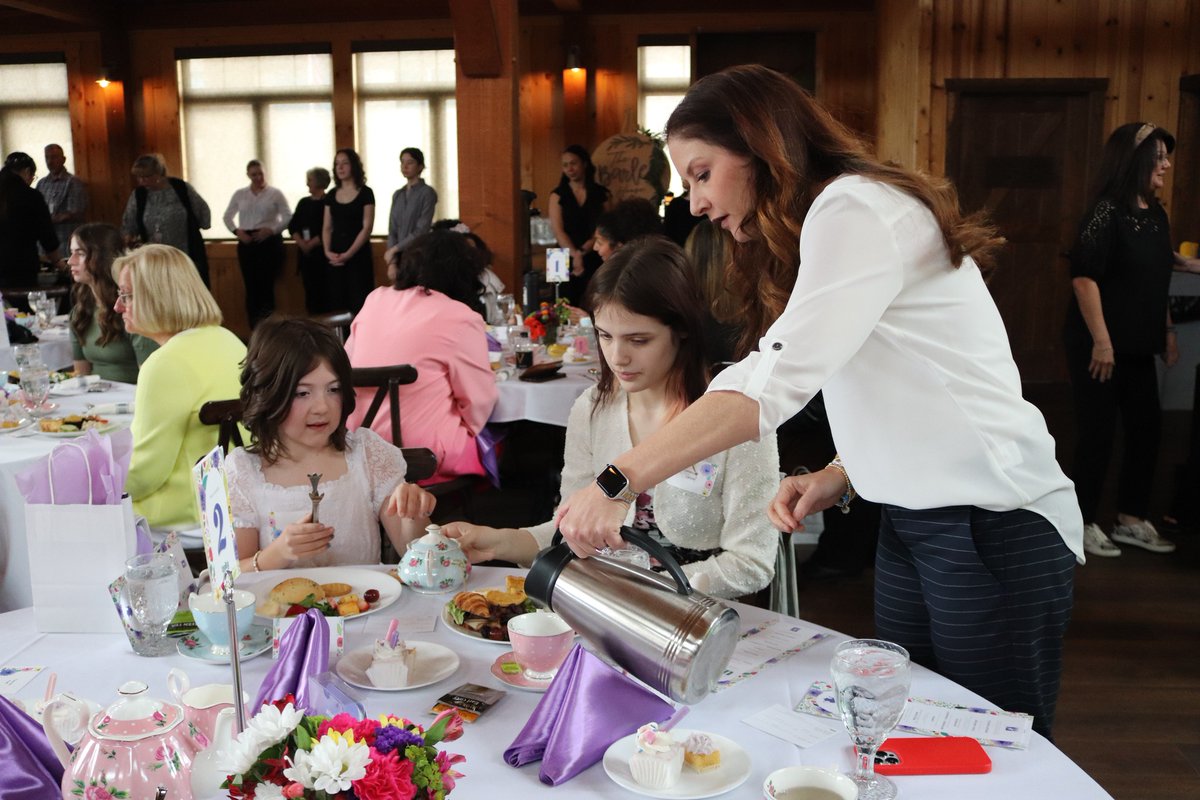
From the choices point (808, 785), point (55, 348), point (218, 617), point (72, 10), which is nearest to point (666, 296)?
point (218, 617)

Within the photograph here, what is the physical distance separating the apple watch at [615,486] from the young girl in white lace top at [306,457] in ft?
3.22

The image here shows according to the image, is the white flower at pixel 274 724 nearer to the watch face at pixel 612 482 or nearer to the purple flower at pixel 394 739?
the purple flower at pixel 394 739

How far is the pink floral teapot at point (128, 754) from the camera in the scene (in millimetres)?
1037

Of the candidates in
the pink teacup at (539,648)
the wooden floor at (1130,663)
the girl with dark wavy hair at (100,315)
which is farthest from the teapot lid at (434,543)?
the girl with dark wavy hair at (100,315)

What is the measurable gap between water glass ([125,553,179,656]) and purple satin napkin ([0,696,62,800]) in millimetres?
332

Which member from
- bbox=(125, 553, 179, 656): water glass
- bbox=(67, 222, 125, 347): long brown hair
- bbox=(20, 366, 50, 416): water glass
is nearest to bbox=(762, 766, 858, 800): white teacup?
bbox=(125, 553, 179, 656): water glass

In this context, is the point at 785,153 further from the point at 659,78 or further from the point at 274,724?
the point at 659,78

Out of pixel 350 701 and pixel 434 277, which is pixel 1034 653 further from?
pixel 434 277

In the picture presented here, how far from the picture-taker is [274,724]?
907 mm

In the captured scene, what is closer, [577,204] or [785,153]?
[785,153]

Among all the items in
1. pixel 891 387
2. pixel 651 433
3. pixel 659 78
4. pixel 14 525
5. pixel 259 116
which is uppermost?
pixel 659 78

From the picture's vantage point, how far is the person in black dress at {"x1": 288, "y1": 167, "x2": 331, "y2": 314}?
30.5 ft

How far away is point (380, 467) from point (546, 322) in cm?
260

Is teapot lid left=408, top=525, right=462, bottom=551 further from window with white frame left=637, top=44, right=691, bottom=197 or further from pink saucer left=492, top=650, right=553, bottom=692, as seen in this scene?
window with white frame left=637, top=44, right=691, bottom=197
